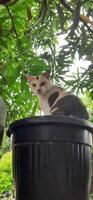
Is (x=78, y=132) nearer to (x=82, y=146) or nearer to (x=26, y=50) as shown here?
(x=82, y=146)

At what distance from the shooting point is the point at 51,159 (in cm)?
95

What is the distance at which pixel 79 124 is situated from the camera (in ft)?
3.27

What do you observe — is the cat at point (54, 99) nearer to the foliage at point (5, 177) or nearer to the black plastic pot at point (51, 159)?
the black plastic pot at point (51, 159)

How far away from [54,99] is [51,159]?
138cm

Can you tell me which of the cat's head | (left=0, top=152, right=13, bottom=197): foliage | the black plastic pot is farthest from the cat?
(left=0, top=152, right=13, bottom=197): foliage

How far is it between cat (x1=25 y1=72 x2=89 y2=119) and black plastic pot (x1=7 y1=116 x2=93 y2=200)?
522 mm

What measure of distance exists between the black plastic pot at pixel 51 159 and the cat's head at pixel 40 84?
1445 mm

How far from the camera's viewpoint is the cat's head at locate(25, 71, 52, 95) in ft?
8.06

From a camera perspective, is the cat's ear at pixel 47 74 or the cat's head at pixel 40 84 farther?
the cat's head at pixel 40 84

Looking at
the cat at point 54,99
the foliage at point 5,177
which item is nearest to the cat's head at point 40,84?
the cat at point 54,99

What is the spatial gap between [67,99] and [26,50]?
0.33 meters

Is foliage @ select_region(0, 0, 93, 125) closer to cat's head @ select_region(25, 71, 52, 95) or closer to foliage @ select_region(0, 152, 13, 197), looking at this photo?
cat's head @ select_region(25, 71, 52, 95)

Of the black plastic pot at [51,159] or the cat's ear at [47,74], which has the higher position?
the cat's ear at [47,74]

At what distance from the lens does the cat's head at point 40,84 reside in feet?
8.06
